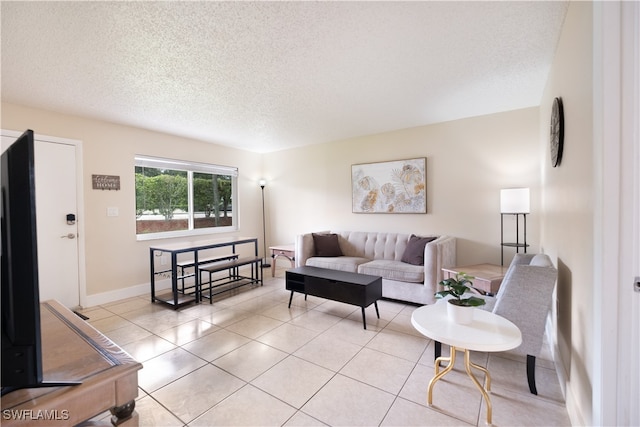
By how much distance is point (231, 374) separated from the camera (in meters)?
2.02

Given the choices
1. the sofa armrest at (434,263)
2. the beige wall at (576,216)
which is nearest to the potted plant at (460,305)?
the beige wall at (576,216)

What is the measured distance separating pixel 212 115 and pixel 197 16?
1.85 metres

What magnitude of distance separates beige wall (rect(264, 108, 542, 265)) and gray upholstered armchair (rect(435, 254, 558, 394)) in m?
1.91

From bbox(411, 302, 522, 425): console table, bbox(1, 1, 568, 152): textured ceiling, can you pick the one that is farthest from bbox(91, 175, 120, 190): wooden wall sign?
bbox(411, 302, 522, 425): console table

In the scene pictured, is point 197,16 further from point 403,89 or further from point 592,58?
point 592,58

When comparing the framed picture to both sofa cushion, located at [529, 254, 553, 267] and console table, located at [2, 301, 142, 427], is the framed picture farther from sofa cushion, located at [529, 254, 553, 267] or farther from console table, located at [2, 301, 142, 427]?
console table, located at [2, 301, 142, 427]

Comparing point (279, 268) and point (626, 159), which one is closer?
point (626, 159)

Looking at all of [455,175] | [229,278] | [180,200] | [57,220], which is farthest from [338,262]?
[57,220]

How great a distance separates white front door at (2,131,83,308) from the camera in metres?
3.15

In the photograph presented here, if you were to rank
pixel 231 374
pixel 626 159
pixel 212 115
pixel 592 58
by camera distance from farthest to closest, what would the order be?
pixel 212 115 < pixel 231 374 < pixel 592 58 < pixel 626 159

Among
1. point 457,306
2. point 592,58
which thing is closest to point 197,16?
point 592,58

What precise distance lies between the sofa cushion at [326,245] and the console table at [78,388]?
11.0 feet

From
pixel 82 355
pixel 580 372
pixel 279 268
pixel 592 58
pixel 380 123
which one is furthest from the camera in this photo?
pixel 279 268

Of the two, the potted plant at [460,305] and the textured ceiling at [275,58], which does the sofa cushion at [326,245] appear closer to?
the textured ceiling at [275,58]
